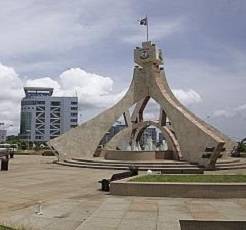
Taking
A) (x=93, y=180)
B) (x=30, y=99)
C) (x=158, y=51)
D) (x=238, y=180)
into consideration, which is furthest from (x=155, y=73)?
(x=30, y=99)

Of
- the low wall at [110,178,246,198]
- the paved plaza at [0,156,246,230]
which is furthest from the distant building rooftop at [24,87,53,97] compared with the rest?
the low wall at [110,178,246,198]

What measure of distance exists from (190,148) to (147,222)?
65.0 ft

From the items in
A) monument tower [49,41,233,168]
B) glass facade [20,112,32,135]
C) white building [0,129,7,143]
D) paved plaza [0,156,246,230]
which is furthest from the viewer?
glass facade [20,112,32,135]

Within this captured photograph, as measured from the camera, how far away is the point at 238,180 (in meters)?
15.3

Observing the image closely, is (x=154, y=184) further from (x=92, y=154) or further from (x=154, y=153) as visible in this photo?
(x=92, y=154)

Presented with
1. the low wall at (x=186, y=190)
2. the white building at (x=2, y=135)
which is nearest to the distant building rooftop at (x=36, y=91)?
the white building at (x=2, y=135)

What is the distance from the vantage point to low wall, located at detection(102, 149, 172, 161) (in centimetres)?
2975

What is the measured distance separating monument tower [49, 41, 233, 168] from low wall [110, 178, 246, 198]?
610 inches

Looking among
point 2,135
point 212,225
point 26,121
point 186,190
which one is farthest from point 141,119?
point 2,135

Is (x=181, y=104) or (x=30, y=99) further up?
(x=30, y=99)

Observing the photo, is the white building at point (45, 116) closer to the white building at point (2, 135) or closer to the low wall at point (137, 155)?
the white building at point (2, 135)

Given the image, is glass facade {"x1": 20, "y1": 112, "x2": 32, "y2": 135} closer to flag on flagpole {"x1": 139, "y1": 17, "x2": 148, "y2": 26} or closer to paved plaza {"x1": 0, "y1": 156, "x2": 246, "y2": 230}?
flag on flagpole {"x1": 139, "y1": 17, "x2": 148, "y2": 26}

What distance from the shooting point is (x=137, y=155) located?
29.8 meters

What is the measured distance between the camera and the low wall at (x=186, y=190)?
13711mm
